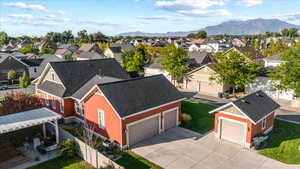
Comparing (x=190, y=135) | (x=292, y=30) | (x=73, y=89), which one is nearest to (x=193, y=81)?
(x=190, y=135)

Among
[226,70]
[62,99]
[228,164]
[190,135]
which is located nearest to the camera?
[228,164]

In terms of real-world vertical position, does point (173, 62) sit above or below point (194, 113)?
above

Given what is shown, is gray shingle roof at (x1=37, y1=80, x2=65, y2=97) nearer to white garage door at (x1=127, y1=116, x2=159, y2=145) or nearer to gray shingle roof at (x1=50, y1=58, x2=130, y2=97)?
gray shingle roof at (x1=50, y1=58, x2=130, y2=97)

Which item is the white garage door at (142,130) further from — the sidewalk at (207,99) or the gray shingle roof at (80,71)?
the sidewalk at (207,99)

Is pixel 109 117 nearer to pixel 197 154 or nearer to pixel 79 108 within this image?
pixel 79 108

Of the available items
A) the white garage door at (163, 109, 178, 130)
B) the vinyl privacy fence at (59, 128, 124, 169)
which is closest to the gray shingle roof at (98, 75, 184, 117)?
the white garage door at (163, 109, 178, 130)

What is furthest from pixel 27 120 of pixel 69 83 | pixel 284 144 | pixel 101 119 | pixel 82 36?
pixel 82 36

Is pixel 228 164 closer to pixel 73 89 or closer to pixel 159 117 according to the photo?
pixel 159 117

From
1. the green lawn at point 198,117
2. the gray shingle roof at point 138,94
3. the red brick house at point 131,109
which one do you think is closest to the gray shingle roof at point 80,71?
the red brick house at point 131,109
